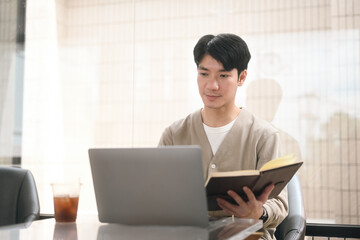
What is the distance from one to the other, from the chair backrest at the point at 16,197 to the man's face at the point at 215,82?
34.9 inches

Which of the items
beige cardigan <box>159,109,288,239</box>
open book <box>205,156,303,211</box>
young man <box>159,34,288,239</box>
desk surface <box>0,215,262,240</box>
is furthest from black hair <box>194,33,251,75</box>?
desk surface <box>0,215,262,240</box>

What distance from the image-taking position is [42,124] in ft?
11.2

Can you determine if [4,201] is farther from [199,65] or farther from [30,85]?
[30,85]

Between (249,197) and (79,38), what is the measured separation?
2.30 metres

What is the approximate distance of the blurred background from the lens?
9.33 ft

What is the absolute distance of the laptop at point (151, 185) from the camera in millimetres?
1269

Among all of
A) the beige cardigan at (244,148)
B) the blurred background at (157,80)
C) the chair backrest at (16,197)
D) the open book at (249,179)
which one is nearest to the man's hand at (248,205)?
the open book at (249,179)

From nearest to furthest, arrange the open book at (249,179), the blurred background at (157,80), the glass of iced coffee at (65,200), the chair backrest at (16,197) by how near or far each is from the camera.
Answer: the open book at (249,179)
the glass of iced coffee at (65,200)
the chair backrest at (16,197)
the blurred background at (157,80)

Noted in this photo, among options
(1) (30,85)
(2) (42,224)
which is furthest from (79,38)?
(2) (42,224)

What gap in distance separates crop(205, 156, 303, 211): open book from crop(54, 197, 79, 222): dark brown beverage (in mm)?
419

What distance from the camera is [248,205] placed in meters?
1.51

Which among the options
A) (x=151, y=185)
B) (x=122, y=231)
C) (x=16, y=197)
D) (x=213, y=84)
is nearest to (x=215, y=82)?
(x=213, y=84)

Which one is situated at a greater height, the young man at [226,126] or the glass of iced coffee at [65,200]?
the young man at [226,126]

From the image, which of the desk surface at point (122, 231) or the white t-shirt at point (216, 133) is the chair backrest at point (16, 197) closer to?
the desk surface at point (122, 231)
